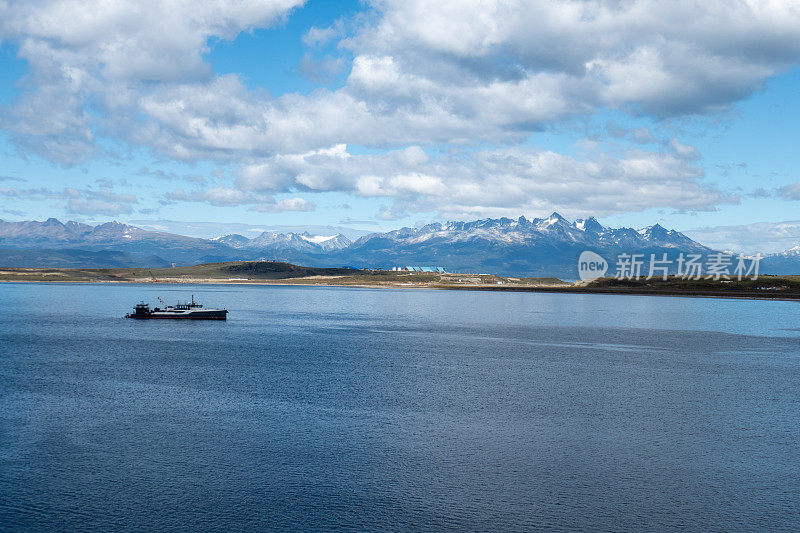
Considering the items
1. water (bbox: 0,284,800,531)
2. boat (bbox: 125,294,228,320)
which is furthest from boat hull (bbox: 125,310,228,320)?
water (bbox: 0,284,800,531)

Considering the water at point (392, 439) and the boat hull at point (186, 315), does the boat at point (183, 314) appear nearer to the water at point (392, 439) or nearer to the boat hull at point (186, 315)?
the boat hull at point (186, 315)

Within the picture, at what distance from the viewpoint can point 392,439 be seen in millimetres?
46062

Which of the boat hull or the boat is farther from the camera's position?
the boat

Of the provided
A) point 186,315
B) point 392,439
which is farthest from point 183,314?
point 392,439

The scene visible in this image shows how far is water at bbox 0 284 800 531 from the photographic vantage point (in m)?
33.0

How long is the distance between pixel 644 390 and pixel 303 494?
45.6 meters

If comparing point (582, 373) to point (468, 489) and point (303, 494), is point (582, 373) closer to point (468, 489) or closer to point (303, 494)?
point (468, 489)

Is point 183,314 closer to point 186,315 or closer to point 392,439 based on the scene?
point 186,315

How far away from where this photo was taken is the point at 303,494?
115ft

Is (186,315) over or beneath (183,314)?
beneath

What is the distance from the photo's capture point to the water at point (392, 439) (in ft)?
108

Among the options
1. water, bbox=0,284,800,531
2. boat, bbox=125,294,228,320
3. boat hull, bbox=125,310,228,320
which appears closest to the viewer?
water, bbox=0,284,800,531

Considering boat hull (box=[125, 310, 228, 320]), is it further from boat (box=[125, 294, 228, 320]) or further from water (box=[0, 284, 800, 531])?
water (box=[0, 284, 800, 531])

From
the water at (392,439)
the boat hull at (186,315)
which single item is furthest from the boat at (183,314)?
the water at (392,439)
